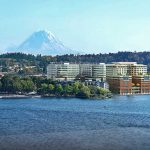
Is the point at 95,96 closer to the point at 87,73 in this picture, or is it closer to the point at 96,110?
the point at 96,110

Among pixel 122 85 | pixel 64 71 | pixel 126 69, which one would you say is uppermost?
pixel 126 69

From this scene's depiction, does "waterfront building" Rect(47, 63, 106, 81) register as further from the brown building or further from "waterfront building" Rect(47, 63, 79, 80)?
the brown building

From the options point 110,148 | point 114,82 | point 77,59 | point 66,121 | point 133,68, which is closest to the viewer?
point 110,148

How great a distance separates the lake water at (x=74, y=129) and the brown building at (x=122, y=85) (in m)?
8.44

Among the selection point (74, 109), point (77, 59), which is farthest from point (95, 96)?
point (77, 59)

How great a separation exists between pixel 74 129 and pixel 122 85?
13.4m

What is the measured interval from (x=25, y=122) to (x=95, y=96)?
9589 millimetres

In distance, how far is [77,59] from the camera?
40281mm

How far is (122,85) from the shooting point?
77.3ft

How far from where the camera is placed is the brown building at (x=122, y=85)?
77.3ft

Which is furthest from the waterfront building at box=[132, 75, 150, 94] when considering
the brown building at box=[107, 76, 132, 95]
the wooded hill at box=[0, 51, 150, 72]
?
the wooded hill at box=[0, 51, 150, 72]

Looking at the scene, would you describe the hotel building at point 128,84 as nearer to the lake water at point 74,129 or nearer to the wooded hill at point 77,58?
the lake water at point 74,129

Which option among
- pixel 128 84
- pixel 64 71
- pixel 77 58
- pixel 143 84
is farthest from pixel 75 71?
pixel 77 58

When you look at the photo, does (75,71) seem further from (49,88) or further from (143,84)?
(49,88)
